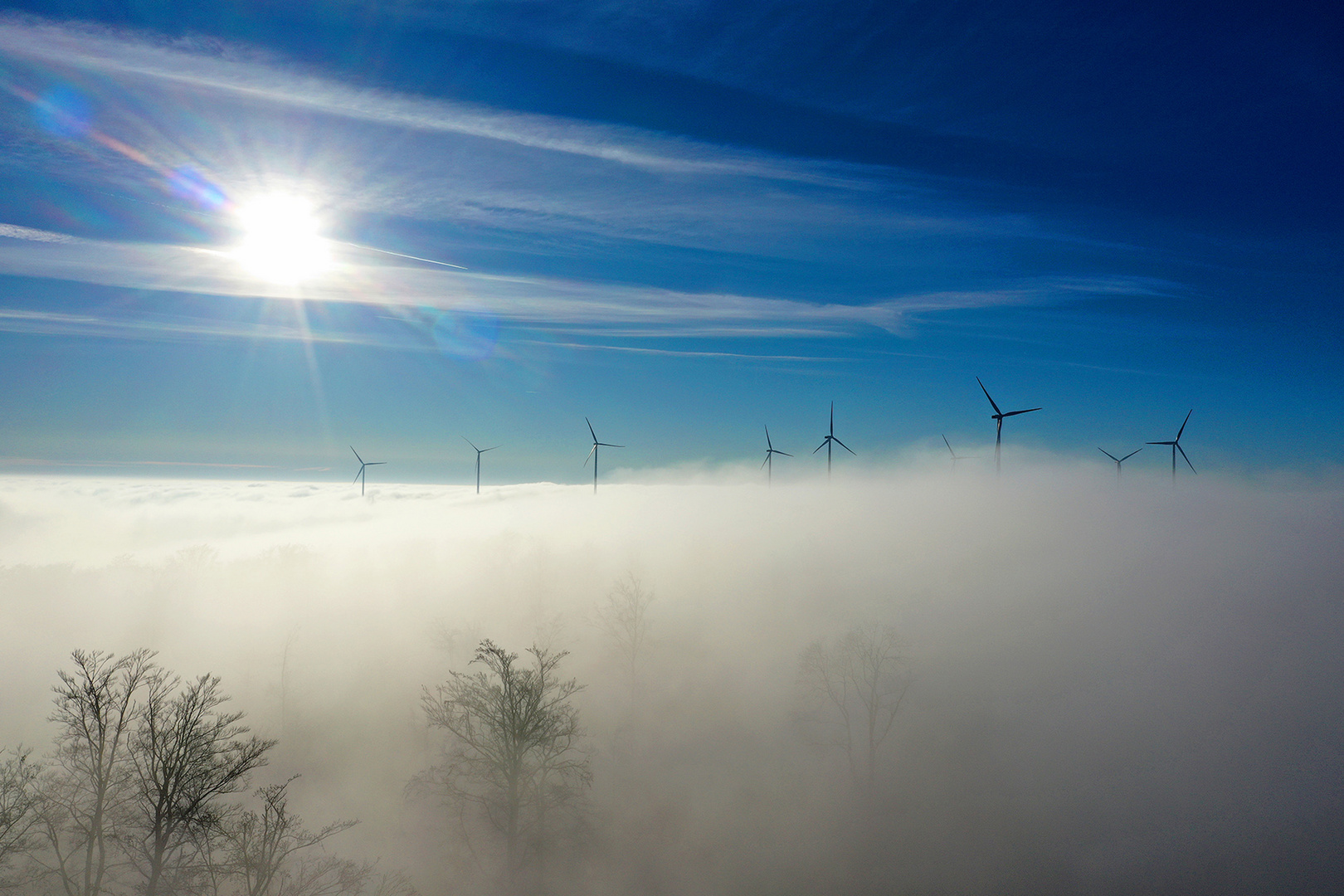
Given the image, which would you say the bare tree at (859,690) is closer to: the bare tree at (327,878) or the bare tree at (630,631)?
the bare tree at (630,631)

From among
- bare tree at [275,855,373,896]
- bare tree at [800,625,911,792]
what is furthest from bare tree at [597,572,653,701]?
bare tree at [275,855,373,896]

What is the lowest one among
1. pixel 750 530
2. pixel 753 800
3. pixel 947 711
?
pixel 753 800

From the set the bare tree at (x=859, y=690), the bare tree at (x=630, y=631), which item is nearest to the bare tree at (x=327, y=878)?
the bare tree at (x=630, y=631)

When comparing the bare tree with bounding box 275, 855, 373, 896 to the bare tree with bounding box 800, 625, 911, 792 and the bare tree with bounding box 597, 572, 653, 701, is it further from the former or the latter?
the bare tree with bounding box 800, 625, 911, 792

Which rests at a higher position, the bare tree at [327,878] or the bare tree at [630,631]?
the bare tree at [630,631]

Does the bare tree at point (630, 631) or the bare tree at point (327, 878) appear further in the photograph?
the bare tree at point (630, 631)

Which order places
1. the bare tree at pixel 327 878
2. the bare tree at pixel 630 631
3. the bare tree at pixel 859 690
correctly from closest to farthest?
the bare tree at pixel 327 878
the bare tree at pixel 859 690
the bare tree at pixel 630 631

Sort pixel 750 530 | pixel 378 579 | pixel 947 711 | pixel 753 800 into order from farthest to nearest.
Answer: pixel 750 530
pixel 378 579
pixel 947 711
pixel 753 800

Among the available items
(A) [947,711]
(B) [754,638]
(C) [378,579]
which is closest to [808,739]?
(A) [947,711]

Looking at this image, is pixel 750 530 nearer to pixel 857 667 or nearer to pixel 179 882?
pixel 857 667
